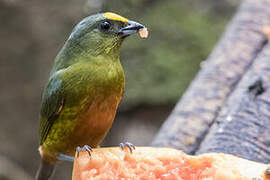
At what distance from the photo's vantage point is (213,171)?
236 cm

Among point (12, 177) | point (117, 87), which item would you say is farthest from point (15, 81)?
point (117, 87)

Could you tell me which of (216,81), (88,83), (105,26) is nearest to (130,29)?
(105,26)

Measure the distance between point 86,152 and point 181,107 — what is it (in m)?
1.26

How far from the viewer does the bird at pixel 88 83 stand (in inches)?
109

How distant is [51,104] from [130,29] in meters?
0.66

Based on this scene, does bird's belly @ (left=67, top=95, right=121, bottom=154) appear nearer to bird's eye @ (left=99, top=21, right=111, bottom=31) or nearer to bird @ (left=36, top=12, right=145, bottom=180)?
bird @ (left=36, top=12, right=145, bottom=180)

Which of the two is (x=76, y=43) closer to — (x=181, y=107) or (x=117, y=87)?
(x=117, y=87)

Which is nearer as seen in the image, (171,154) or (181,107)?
(171,154)

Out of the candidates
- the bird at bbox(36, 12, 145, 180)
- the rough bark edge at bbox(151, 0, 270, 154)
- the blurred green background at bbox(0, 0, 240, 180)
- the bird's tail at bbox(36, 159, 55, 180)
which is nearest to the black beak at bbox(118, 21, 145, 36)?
the bird at bbox(36, 12, 145, 180)

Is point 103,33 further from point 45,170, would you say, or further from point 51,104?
point 45,170

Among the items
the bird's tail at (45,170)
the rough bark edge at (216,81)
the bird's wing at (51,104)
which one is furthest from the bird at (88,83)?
the rough bark edge at (216,81)

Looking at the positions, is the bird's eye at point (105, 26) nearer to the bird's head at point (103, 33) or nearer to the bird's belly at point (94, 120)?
the bird's head at point (103, 33)

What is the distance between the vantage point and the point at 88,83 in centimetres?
275

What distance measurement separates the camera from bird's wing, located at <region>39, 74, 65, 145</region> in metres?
2.87
